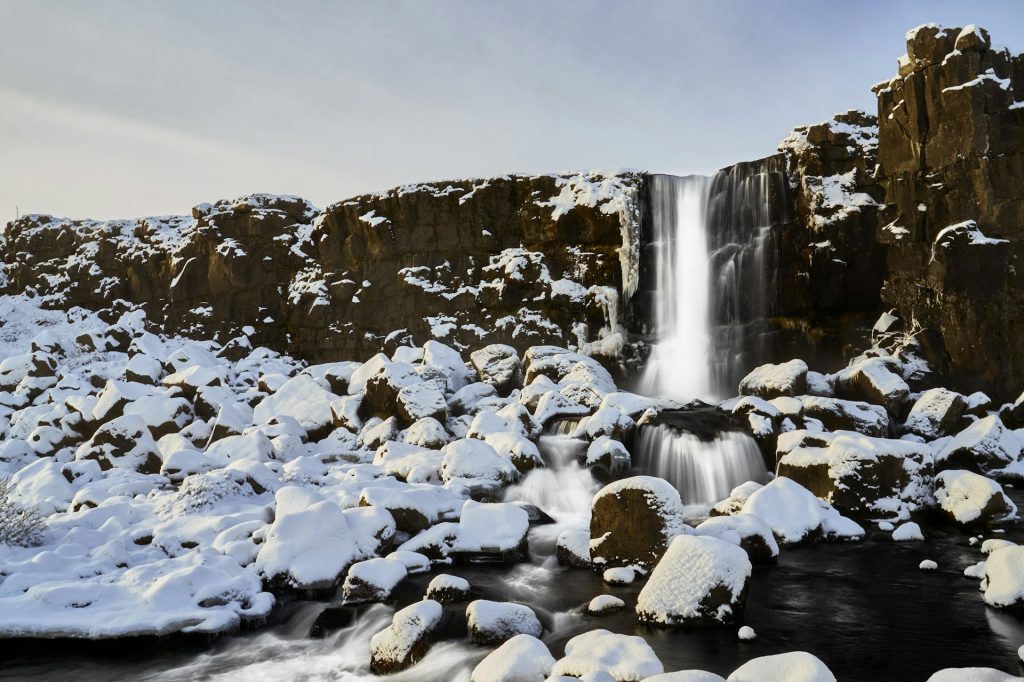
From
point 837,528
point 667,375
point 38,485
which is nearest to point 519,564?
point 837,528

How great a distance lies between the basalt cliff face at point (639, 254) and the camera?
20484 mm

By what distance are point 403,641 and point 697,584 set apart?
11.4 ft

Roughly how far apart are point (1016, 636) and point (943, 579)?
220 centimetres

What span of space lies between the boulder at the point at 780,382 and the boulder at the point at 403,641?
1414 centimetres

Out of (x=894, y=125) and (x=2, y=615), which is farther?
(x=894, y=125)

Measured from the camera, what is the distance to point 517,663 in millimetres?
6602

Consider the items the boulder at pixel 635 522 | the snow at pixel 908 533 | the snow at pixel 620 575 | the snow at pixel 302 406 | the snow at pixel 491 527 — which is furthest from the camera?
the snow at pixel 302 406

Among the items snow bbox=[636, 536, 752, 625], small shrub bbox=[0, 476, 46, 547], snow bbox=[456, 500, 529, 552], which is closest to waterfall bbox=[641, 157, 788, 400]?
snow bbox=[456, 500, 529, 552]

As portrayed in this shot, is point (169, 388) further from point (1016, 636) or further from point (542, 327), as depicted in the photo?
point (1016, 636)

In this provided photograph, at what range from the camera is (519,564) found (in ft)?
35.6

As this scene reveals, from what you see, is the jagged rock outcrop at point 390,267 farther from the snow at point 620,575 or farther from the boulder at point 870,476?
the snow at point 620,575

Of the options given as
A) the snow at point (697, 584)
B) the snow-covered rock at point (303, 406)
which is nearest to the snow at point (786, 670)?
the snow at point (697, 584)

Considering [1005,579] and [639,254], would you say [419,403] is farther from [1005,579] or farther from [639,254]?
[1005,579]

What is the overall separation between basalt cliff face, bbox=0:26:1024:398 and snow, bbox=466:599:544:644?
18557 mm
